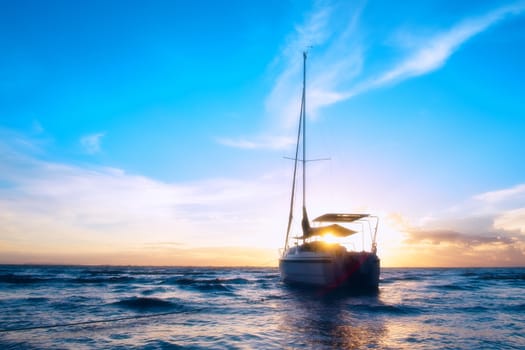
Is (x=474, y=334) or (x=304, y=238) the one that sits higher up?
(x=304, y=238)

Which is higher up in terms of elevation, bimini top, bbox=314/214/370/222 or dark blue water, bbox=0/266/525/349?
bimini top, bbox=314/214/370/222

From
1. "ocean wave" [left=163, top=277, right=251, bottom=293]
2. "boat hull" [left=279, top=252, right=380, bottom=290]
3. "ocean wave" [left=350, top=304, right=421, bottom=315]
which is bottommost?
"ocean wave" [left=163, top=277, right=251, bottom=293]

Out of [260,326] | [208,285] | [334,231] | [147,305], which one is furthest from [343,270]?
[208,285]

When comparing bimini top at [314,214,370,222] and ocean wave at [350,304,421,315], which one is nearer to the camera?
ocean wave at [350,304,421,315]

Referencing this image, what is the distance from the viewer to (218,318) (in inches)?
557

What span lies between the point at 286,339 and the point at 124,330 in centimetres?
524

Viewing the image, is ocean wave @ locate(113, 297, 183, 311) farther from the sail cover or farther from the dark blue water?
the sail cover

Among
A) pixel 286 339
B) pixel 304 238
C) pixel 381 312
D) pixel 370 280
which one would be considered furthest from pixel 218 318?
pixel 304 238

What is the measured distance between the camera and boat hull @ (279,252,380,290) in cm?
2345

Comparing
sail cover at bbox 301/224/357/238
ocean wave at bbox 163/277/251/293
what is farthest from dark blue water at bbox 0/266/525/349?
ocean wave at bbox 163/277/251/293

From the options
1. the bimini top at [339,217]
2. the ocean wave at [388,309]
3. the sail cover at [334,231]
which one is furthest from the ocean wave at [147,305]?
the sail cover at [334,231]

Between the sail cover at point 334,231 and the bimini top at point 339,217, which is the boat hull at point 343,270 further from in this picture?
the bimini top at point 339,217

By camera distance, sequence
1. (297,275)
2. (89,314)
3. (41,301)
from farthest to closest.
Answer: (297,275) → (41,301) → (89,314)

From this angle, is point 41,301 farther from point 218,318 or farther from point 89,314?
point 218,318
